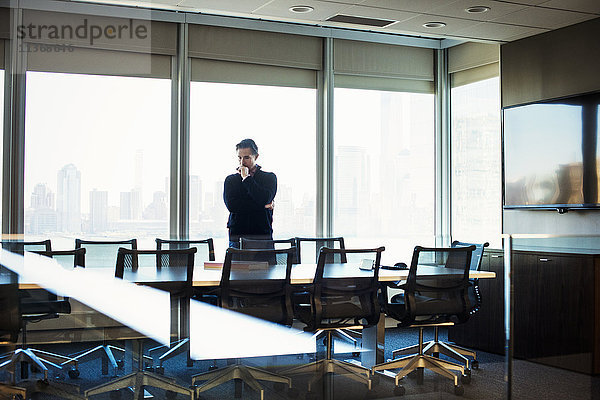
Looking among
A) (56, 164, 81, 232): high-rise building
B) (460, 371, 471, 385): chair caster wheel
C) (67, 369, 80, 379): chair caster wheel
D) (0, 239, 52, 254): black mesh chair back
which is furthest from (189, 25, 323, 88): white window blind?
(67, 369, 80, 379): chair caster wheel

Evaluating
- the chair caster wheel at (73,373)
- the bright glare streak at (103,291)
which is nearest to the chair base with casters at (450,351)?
the bright glare streak at (103,291)

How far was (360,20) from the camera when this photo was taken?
5957 mm

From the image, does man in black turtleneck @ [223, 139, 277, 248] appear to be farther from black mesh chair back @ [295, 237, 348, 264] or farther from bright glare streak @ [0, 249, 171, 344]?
bright glare streak @ [0, 249, 171, 344]

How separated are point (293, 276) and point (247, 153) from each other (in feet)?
7.22

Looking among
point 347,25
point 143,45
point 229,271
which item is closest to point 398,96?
point 347,25

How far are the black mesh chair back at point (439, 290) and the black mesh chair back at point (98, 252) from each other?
225 centimetres

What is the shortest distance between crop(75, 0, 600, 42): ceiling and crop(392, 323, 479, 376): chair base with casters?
2.43m

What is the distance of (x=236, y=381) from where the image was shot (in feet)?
10.9

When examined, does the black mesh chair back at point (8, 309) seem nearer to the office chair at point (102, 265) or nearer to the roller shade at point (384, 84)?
the office chair at point (102, 265)

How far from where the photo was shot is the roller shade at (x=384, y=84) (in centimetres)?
764

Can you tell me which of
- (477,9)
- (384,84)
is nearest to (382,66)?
(384,84)

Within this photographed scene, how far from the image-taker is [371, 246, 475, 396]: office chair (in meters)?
4.63

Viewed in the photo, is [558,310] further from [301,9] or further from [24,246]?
[301,9]

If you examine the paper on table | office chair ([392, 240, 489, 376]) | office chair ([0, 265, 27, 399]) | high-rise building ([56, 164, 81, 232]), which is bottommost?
office chair ([392, 240, 489, 376])
